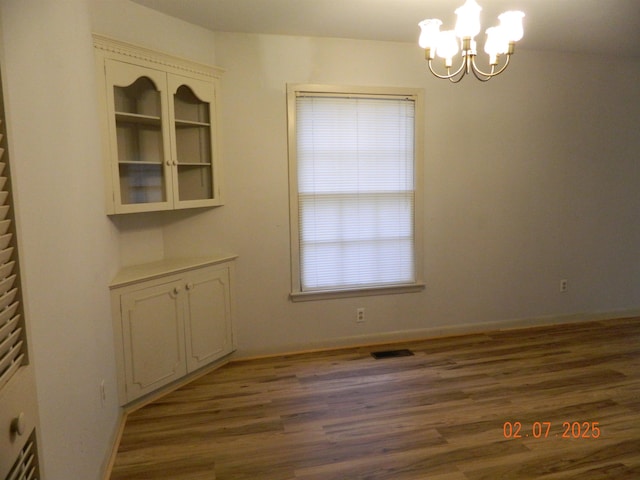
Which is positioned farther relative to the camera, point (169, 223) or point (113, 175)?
point (169, 223)

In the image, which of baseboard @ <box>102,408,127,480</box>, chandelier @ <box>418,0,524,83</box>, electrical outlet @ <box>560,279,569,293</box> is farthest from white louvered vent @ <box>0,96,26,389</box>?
electrical outlet @ <box>560,279,569,293</box>

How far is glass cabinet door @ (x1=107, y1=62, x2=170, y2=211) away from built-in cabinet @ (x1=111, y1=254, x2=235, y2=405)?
501mm

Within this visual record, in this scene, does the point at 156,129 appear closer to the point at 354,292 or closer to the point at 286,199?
the point at 286,199

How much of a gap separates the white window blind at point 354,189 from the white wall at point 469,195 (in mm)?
157

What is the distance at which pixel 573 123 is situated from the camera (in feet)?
13.5

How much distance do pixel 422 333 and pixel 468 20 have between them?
264 cm

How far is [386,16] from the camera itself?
3.10m

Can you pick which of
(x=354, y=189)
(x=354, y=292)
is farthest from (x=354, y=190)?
(x=354, y=292)

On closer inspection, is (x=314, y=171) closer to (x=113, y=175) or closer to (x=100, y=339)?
(x=113, y=175)

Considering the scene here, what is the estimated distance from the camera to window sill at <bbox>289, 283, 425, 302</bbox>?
12.1 ft

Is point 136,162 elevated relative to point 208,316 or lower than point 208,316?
elevated

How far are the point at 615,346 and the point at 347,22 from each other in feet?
11.2

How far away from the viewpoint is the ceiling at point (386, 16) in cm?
289

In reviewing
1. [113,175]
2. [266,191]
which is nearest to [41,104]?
[113,175]
